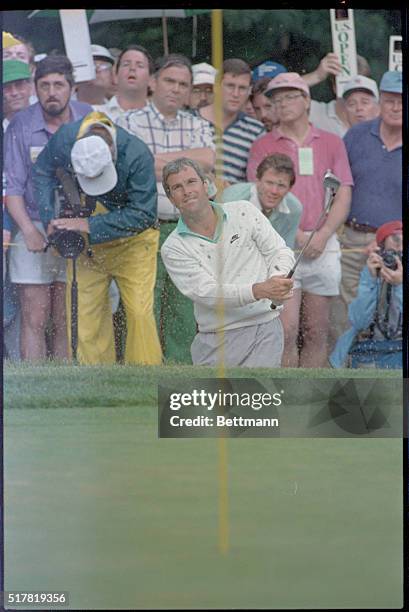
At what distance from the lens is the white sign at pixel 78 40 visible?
5770 mm

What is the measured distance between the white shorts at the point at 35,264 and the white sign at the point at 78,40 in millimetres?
595

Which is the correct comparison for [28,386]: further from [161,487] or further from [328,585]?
[328,585]

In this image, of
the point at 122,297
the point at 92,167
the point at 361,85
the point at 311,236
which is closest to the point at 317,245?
the point at 311,236

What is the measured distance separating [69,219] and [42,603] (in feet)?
4.71

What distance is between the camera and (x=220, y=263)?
5.84m

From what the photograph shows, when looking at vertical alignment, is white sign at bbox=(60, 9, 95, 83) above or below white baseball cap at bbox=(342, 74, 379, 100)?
above

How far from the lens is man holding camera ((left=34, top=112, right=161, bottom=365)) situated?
5820mm

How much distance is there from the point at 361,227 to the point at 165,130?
810 millimetres

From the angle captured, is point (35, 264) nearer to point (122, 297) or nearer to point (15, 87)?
point (122, 297)

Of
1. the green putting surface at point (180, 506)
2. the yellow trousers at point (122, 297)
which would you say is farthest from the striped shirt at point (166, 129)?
the green putting surface at point (180, 506)

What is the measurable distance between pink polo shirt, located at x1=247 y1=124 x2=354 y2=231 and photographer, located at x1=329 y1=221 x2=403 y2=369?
0.27 metres

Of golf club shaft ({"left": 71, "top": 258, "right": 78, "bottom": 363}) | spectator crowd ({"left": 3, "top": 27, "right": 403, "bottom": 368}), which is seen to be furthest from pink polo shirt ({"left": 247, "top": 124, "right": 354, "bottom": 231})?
golf club shaft ({"left": 71, "top": 258, "right": 78, "bottom": 363})

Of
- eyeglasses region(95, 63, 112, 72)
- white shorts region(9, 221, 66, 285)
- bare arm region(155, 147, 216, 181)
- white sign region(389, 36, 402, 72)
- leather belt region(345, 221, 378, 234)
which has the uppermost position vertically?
white sign region(389, 36, 402, 72)
